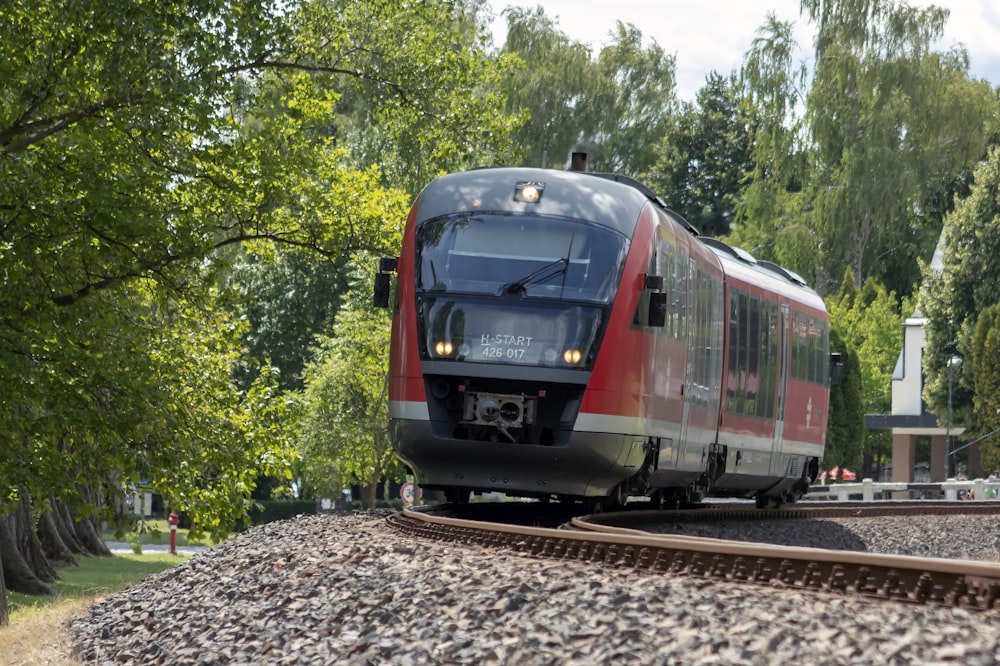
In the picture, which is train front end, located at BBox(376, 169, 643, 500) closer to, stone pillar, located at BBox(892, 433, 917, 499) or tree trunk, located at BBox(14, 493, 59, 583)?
tree trunk, located at BBox(14, 493, 59, 583)

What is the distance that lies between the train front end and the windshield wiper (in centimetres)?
1

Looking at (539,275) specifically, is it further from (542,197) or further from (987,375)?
(987,375)

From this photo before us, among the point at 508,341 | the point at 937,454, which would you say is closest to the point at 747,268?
the point at 508,341

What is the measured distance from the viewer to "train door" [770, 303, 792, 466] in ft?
73.1

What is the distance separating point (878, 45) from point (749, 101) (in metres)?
5.75

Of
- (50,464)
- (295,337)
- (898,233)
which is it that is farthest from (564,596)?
(898,233)

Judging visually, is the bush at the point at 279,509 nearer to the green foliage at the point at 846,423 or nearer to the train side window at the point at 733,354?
the green foliage at the point at 846,423

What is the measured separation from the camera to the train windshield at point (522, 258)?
15.3m

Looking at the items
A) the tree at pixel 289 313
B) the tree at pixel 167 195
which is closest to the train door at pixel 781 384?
the tree at pixel 167 195

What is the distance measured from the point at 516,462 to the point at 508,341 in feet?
3.73

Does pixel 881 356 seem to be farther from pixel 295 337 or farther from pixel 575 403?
pixel 575 403

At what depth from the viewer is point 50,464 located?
725 inches

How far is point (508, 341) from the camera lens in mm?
15109

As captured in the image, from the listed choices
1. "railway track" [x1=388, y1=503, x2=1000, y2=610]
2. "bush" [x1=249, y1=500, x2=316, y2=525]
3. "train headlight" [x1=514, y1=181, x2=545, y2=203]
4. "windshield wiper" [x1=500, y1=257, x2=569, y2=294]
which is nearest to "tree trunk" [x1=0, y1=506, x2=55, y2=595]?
"railway track" [x1=388, y1=503, x2=1000, y2=610]
